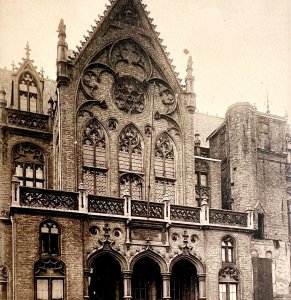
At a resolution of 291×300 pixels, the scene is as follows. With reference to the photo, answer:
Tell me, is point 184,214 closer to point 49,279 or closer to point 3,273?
point 49,279

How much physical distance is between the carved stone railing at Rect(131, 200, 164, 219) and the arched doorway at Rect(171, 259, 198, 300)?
2619mm

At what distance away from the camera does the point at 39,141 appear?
23.1 meters

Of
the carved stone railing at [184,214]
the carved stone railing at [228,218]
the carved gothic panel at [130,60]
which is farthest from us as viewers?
the carved gothic panel at [130,60]

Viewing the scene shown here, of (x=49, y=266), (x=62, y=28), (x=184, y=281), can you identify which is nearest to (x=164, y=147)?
(x=184, y=281)

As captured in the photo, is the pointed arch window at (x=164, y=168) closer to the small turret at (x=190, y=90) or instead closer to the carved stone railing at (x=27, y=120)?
the small turret at (x=190, y=90)

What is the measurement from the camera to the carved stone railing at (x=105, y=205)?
19.7 meters

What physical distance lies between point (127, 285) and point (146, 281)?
228 cm

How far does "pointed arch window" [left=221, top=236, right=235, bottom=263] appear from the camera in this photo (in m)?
22.6

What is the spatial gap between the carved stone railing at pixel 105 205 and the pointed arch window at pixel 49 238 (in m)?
1.65

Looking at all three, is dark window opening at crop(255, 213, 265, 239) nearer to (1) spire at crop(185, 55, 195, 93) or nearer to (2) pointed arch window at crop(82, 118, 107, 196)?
(1) spire at crop(185, 55, 195, 93)

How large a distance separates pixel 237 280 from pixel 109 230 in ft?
22.7

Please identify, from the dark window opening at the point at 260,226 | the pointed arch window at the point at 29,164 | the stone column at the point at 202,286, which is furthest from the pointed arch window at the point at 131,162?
the dark window opening at the point at 260,226

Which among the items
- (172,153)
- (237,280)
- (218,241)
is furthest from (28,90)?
(237,280)

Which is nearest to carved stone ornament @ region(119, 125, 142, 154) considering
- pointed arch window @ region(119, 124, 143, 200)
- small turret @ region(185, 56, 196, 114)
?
pointed arch window @ region(119, 124, 143, 200)
